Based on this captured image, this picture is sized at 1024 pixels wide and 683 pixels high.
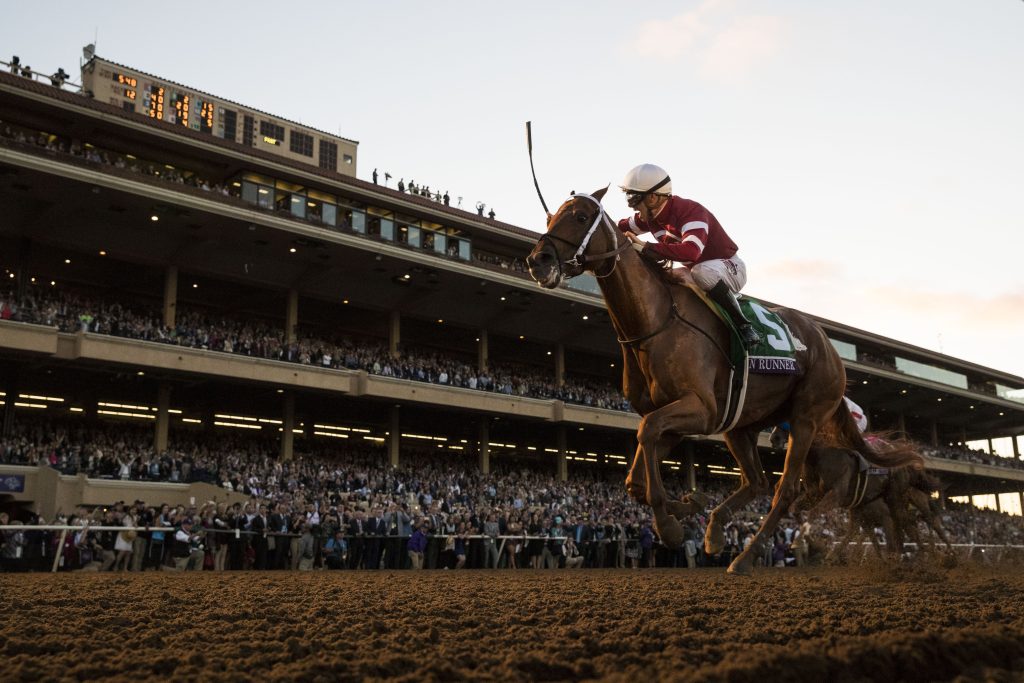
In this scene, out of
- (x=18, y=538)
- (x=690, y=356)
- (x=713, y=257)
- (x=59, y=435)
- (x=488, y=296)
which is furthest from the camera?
(x=488, y=296)

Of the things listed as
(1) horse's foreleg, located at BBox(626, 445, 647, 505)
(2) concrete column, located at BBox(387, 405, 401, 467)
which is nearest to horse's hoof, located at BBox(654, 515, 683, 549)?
(1) horse's foreleg, located at BBox(626, 445, 647, 505)

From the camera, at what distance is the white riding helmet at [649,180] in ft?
22.6

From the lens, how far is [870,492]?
10336 millimetres

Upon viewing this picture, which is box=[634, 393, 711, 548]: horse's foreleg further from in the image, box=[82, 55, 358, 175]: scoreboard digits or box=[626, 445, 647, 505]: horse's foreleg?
box=[82, 55, 358, 175]: scoreboard digits

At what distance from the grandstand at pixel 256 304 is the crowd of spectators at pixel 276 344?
0.45 feet

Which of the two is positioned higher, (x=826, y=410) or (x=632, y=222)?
(x=632, y=222)

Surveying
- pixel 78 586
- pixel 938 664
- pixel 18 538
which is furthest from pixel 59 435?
pixel 938 664

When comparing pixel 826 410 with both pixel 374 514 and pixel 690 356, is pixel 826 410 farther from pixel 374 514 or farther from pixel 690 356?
pixel 374 514

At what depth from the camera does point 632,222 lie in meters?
7.18

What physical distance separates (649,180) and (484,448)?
111ft

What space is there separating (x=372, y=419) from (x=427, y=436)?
A: 120 inches

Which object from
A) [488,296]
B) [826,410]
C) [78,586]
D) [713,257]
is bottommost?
[78,586]

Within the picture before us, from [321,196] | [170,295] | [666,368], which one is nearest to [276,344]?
[170,295]

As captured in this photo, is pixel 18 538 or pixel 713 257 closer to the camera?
pixel 713 257
